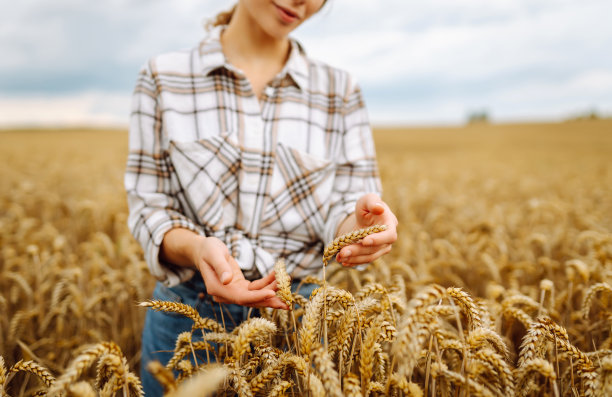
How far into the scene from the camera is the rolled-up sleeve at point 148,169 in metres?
1.31

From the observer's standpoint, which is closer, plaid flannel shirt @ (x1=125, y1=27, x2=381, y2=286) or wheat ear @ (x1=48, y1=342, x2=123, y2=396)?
wheat ear @ (x1=48, y1=342, x2=123, y2=396)

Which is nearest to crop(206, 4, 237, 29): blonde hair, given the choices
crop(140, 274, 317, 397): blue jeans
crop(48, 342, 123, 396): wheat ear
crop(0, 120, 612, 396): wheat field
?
crop(140, 274, 317, 397): blue jeans

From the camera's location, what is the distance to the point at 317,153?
1497 millimetres

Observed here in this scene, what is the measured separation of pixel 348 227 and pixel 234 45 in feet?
2.96

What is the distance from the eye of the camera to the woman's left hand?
92cm

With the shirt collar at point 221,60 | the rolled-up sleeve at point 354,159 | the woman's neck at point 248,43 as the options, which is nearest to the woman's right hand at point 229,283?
the rolled-up sleeve at point 354,159

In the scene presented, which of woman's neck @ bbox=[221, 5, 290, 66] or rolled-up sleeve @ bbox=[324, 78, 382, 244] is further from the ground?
woman's neck @ bbox=[221, 5, 290, 66]

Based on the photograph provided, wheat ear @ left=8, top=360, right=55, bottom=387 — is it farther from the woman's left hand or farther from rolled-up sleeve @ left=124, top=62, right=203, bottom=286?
the woman's left hand

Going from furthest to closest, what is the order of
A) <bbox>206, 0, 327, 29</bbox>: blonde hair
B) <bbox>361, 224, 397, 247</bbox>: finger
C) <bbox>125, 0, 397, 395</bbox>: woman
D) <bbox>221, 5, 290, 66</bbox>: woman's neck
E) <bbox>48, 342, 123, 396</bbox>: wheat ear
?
<bbox>206, 0, 327, 29</bbox>: blonde hair < <bbox>221, 5, 290, 66</bbox>: woman's neck < <bbox>125, 0, 397, 395</bbox>: woman < <bbox>361, 224, 397, 247</bbox>: finger < <bbox>48, 342, 123, 396</bbox>: wheat ear

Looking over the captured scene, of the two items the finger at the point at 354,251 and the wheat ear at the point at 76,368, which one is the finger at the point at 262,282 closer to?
the finger at the point at 354,251

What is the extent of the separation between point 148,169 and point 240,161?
0.35 metres

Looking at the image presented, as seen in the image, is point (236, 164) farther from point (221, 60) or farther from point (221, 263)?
point (221, 263)

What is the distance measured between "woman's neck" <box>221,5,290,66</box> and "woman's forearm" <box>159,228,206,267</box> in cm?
74

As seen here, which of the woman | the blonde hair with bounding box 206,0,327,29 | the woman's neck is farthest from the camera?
the blonde hair with bounding box 206,0,327,29
